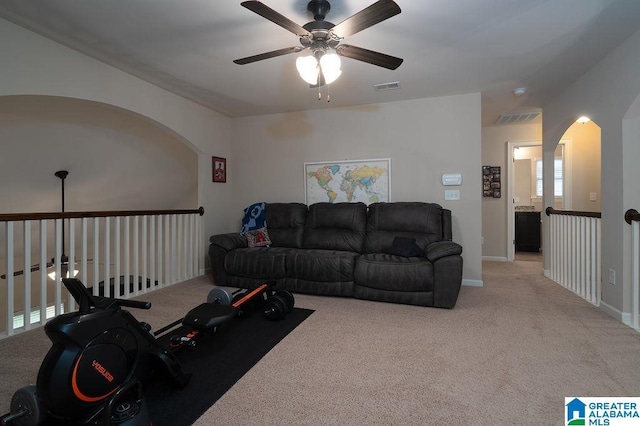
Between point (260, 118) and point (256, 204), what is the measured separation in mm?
1385

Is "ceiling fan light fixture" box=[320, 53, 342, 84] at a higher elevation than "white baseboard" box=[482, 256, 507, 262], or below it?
higher

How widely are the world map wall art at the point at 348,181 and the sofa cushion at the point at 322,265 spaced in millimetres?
1049

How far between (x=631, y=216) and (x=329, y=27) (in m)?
2.82

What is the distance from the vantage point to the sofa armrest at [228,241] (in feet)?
12.7

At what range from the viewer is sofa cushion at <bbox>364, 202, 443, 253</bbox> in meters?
3.64

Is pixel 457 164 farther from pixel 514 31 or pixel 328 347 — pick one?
pixel 328 347

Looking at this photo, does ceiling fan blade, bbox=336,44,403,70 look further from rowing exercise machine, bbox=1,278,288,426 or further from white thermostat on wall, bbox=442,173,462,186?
white thermostat on wall, bbox=442,173,462,186

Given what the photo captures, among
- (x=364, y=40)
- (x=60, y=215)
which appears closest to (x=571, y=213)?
(x=364, y=40)

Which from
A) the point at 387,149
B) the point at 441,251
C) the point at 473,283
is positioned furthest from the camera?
the point at 387,149

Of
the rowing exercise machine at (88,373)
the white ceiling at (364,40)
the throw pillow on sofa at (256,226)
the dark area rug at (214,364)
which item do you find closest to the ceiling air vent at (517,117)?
the white ceiling at (364,40)

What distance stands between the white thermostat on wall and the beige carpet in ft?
5.13

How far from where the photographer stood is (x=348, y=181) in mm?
4398

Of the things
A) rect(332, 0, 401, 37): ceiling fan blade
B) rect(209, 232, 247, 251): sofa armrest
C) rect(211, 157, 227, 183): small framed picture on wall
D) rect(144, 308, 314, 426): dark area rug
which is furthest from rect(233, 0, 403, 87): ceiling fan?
rect(211, 157, 227, 183): small framed picture on wall

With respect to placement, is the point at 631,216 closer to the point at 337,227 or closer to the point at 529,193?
the point at 337,227
